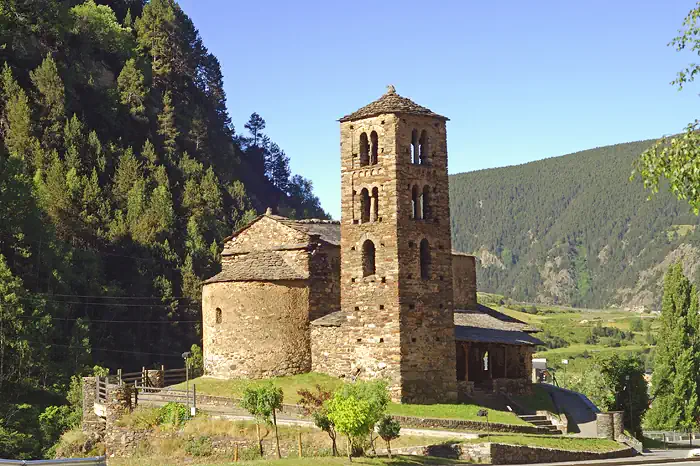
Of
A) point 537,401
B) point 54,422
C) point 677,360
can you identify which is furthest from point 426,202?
point 54,422

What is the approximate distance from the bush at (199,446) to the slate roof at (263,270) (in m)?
10.8

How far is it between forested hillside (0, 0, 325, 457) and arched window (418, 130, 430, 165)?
27.4 m

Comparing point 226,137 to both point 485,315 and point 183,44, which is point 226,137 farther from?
point 485,315

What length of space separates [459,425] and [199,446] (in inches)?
397

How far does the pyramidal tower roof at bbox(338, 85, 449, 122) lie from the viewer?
156ft

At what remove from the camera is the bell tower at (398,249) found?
46156mm

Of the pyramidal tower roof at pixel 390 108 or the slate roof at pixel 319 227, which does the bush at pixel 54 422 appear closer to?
the slate roof at pixel 319 227

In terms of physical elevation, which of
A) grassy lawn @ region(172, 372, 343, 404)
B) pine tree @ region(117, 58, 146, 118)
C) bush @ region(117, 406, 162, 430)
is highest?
pine tree @ region(117, 58, 146, 118)

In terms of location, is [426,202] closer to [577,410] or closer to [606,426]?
[606,426]

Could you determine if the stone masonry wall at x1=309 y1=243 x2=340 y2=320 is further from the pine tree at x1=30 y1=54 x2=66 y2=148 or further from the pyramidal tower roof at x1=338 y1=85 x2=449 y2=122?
the pine tree at x1=30 y1=54 x2=66 y2=148

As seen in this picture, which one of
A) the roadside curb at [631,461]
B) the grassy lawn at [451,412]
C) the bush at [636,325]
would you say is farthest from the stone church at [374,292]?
the bush at [636,325]

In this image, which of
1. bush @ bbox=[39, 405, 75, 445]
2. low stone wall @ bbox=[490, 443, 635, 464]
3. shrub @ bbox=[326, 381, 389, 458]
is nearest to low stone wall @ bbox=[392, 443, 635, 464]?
low stone wall @ bbox=[490, 443, 635, 464]

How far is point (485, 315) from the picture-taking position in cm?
5744

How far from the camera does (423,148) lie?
4847 centimetres
